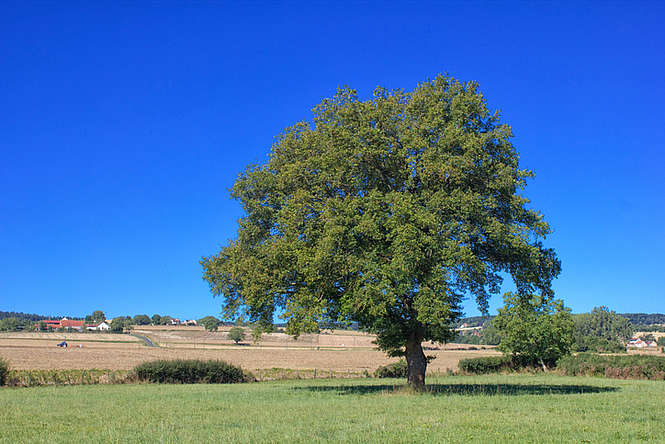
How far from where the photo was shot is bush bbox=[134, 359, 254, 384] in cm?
4806

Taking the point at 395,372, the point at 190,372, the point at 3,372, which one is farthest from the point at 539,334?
the point at 3,372

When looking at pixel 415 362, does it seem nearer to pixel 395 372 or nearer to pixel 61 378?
pixel 395 372

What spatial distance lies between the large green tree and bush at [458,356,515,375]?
35479 millimetres

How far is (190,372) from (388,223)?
32491mm

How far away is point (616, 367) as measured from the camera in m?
56.5

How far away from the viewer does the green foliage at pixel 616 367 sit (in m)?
55.4

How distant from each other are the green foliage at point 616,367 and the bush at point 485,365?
6.33m

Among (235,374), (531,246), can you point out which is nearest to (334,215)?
(531,246)

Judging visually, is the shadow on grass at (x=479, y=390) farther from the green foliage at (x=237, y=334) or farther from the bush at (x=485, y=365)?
the green foliage at (x=237, y=334)

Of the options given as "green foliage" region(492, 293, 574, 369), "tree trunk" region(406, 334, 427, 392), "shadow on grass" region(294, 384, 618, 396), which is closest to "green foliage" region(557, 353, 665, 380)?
"green foliage" region(492, 293, 574, 369)

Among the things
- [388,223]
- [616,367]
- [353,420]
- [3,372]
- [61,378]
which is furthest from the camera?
[616,367]

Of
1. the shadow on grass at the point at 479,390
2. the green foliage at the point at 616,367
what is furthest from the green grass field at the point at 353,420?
the green foliage at the point at 616,367

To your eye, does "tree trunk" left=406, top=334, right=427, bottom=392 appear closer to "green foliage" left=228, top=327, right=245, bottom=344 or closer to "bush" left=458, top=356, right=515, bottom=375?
"bush" left=458, top=356, right=515, bottom=375

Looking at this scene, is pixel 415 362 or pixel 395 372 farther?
pixel 395 372
